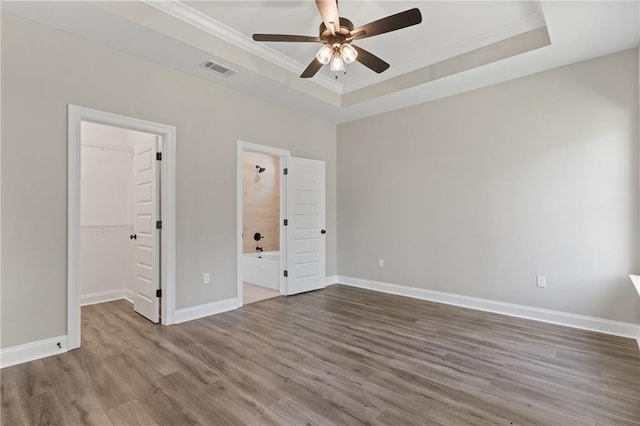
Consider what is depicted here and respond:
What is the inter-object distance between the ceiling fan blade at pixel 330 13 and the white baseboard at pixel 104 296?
4.36 metres

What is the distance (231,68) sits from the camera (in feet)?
11.8

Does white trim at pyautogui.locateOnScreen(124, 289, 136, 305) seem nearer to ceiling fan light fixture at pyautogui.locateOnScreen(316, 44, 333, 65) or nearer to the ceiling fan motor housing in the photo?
ceiling fan light fixture at pyautogui.locateOnScreen(316, 44, 333, 65)

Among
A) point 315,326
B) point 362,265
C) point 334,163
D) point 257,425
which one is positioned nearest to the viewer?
point 257,425

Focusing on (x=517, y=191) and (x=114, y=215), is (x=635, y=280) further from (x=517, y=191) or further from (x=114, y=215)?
(x=114, y=215)

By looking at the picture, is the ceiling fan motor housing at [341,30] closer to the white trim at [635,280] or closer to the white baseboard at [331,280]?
the white trim at [635,280]

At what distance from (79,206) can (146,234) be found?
964 millimetres

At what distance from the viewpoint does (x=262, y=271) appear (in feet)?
17.9

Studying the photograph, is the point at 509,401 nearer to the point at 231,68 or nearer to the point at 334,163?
the point at 231,68

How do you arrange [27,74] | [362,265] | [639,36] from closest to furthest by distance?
[27,74]
[639,36]
[362,265]

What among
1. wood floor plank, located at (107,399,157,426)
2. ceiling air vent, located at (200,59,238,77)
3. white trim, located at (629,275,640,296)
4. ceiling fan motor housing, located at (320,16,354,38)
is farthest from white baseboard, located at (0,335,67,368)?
white trim, located at (629,275,640,296)

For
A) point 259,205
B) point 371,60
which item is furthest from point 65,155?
point 259,205

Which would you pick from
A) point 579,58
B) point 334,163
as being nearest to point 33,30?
point 334,163

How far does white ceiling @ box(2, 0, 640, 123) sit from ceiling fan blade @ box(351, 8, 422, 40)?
637 mm

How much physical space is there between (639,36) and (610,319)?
2.74 meters
